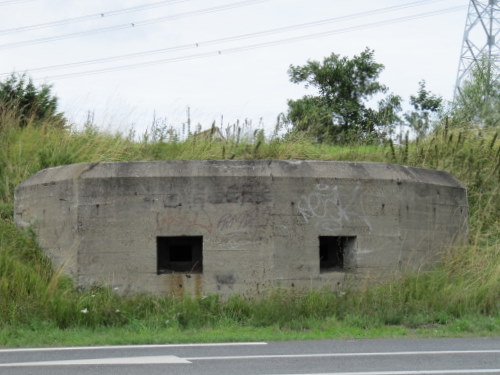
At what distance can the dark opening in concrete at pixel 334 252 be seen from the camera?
998cm

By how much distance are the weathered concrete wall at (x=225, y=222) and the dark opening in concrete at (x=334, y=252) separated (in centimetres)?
5

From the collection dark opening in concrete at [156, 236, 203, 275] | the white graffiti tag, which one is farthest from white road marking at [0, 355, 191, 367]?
the white graffiti tag

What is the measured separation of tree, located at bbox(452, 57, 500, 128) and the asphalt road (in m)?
8.41

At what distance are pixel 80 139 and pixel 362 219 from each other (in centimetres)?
530

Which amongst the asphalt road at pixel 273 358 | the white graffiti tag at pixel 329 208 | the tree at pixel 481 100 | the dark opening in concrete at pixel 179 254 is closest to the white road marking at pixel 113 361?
the asphalt road at pixel 273 358

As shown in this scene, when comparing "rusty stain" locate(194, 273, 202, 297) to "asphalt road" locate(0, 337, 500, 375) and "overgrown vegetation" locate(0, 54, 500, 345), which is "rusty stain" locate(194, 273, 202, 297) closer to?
"overgrown vegetation" locate(0, 54, 500, 345)

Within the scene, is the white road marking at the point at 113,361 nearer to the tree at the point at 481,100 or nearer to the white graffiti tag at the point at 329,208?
the white graffiti tag at the point at 329,208

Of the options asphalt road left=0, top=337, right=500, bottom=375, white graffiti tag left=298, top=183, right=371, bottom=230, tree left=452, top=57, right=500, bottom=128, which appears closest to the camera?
asphalt road left=0, top=337, right=500, bottom=375

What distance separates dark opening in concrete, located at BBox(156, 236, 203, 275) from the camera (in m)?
9.81

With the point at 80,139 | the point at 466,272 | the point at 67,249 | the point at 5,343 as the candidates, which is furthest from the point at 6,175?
the point at 466,272

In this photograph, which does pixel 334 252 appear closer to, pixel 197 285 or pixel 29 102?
pixel 197 285

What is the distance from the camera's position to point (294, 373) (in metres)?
5.95

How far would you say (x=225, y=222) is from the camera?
9.51 metres

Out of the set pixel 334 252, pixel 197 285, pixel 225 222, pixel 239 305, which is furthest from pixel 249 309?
pixel 334 252
